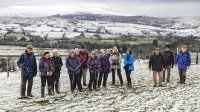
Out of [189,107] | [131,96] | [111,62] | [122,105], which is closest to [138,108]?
[122,105]

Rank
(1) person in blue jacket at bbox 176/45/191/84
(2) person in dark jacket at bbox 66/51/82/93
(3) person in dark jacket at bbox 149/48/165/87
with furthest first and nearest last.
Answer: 1. (1) person in blue jacket at bbox 176/45/191/84
2. (3) person in dark jacket at bbox 149/48/165/87
3. (2) person in dark jacket at bbox 66/51/82/93

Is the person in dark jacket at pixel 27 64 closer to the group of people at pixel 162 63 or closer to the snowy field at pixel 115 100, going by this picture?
the snowy field at pixel 115 100

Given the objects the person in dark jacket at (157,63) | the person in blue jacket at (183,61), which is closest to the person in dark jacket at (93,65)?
the person in dark jacket at (157,63)

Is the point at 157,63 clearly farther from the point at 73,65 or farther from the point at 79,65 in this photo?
the point at 73,65

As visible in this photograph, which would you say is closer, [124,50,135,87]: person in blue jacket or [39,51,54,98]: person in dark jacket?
[39,51,54,98]: person in dark jacket

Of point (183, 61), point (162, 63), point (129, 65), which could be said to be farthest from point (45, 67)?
point (183, 61)

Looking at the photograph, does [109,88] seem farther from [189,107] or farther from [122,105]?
[189,107]

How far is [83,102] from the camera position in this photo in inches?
601

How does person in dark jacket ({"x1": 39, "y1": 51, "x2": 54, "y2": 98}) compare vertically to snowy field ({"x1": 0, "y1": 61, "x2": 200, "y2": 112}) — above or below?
above

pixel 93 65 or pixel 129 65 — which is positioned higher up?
pixel 93 65

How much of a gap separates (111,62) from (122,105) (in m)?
6.84

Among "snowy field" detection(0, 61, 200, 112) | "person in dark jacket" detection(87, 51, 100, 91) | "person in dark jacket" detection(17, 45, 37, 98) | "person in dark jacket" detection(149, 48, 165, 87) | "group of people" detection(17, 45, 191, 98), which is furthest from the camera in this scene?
"person in dark jacket" detection(149, 48, 165, 87)

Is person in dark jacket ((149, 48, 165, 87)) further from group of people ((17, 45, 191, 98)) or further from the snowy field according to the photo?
the snowy field

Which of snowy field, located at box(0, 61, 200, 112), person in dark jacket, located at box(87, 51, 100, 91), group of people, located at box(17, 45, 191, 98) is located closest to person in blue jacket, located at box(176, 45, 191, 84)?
group of people, located at box(17, 45, 191, 98)
